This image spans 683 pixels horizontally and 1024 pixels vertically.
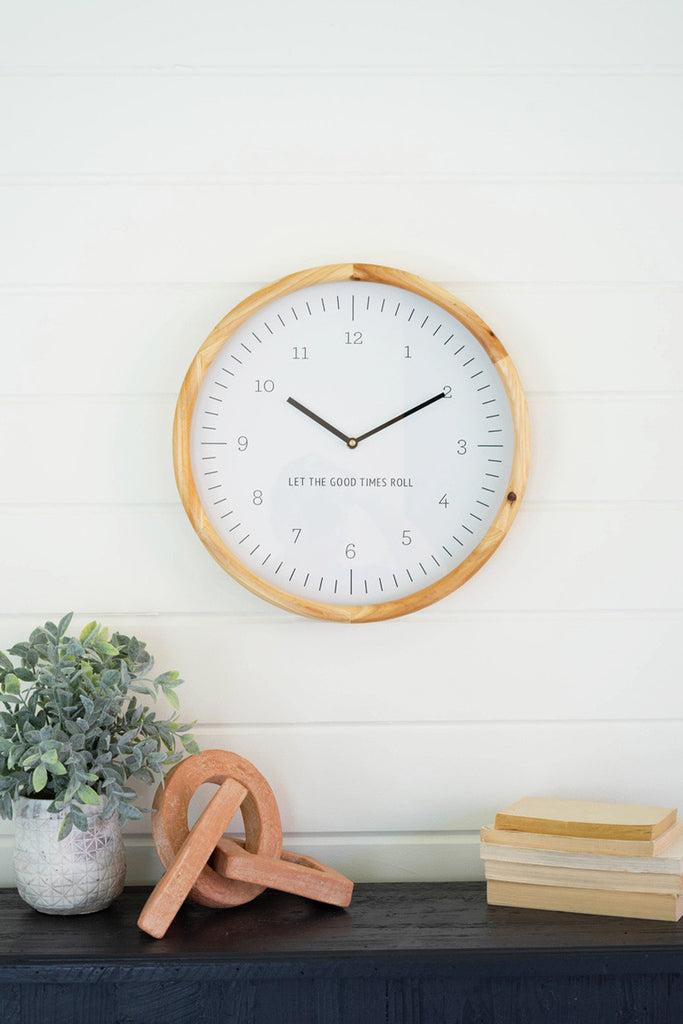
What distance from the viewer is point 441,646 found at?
4.01 ft

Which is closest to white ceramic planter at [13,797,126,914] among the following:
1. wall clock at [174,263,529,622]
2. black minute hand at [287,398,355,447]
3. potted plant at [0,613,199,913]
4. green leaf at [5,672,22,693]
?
potted plant at [0,613,199,913]

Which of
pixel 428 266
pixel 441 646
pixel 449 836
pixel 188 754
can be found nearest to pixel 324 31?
pixel 428 266

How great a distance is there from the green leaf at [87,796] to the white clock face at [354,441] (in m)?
0.32

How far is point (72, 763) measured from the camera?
1.03 meters

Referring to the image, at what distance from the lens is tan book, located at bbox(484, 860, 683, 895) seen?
1044mm

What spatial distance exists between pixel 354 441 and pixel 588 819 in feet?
1.71

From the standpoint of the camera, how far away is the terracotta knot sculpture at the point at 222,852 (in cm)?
103

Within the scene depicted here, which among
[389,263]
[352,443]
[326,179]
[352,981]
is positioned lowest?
[352,981]

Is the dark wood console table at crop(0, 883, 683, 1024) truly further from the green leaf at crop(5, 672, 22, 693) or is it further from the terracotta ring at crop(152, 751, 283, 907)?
the green leaf at crop(5, 672, 22, 693)

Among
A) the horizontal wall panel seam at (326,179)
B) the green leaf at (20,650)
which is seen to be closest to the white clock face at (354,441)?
the horizontal wall panel seam at (326,179)

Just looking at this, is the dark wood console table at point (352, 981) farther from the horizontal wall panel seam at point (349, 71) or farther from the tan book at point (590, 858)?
the horizontal wall panel seam at point (349, 71)

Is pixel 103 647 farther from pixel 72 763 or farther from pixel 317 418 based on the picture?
pixel 317 418

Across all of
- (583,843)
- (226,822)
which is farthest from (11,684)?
(583,843)

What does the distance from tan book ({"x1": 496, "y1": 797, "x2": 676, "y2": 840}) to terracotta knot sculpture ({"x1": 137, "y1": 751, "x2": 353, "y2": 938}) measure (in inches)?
8.5
